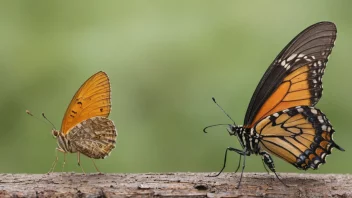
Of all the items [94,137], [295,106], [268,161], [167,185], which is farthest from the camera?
[94,137]

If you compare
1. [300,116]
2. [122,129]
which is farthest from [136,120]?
[300,116]

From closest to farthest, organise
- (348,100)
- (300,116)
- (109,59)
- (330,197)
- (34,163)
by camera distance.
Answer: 1. (330,197)
2. (300,116)
3. (34,163)
4. (348,100)
5. (109,59)

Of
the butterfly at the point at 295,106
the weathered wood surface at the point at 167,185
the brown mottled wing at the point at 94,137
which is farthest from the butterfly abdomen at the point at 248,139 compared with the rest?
the brown mottled wing at the point at 94,137

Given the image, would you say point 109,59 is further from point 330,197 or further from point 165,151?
point 330,197

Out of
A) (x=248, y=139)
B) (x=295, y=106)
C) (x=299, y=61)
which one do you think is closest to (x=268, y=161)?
(x=248, y=139)

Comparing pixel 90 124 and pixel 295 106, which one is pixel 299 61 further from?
pixel 90 124

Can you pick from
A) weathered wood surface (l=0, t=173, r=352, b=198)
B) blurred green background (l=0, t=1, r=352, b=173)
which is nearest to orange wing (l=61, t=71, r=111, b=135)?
weathered wood surface (l=0, t=173, r=352, b=198)

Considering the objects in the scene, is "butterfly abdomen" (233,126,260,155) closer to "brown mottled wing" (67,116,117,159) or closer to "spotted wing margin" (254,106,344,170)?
"spotted wing margin" (254,106,344,170)
